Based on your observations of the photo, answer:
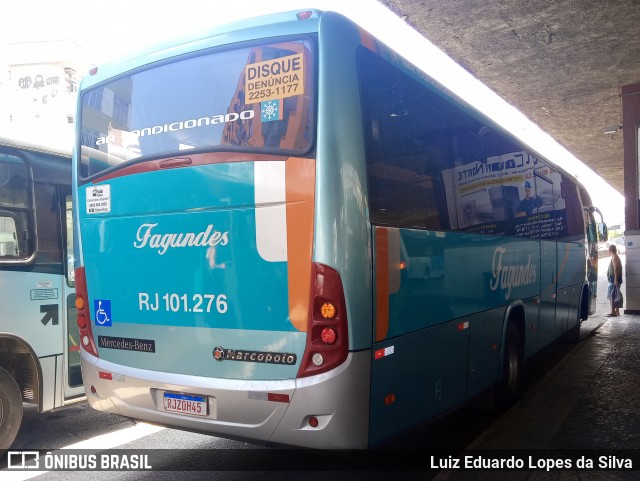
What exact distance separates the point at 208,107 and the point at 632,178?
1485 centimetres

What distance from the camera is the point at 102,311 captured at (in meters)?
4.45

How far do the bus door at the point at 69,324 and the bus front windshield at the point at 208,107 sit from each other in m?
1.16

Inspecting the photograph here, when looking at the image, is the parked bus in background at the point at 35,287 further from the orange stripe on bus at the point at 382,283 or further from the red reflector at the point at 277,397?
the orange stripe on bus at the point at 382,283

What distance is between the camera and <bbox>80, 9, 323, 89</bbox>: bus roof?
3.71 metres

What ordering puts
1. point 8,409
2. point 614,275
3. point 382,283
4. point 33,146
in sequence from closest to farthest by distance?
point 382,283
point 8,409
point 33,146
point 614,275

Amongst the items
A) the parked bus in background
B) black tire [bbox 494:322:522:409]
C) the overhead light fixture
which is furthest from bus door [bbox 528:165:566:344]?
the overhead light fixture

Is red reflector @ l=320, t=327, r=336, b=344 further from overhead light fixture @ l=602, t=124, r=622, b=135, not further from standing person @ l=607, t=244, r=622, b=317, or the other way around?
overhead light fixture @ l=602, t=124, r=622, b=135

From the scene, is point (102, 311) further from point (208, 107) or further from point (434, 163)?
point (434, 163)

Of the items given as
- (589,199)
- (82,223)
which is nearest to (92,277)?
(82,223)

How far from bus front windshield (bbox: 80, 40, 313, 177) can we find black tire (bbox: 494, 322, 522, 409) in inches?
158

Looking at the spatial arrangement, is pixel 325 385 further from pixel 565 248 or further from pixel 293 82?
pixel 565 248

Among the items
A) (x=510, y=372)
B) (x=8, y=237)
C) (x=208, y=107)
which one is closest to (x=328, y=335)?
(x=208, y=107)

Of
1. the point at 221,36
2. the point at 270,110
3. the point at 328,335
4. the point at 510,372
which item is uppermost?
the point at 221,36

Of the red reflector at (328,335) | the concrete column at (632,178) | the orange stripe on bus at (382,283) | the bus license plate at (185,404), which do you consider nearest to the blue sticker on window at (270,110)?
the orange stripe on bus at (382,283)
